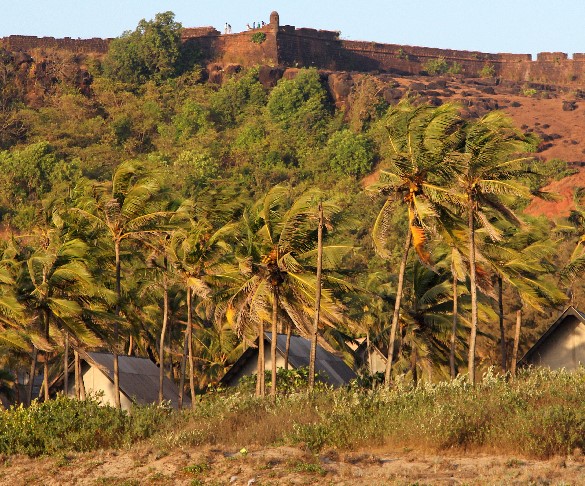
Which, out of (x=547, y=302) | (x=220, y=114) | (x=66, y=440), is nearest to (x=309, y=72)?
(x=220, y=114)

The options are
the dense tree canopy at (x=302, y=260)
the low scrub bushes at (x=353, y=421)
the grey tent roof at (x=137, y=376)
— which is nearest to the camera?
the low scrub bushes at (x=353, y=421)

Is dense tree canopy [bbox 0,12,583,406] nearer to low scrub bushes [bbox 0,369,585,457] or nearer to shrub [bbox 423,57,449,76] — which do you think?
low scrub bushes [bbox 0,369,585,457]

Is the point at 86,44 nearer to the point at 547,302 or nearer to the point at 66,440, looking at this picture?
the point at 547,302

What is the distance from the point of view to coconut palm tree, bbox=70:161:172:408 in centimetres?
3697

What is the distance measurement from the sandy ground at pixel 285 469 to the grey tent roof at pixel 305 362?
1875 centimetres

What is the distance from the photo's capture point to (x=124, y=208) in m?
36.9

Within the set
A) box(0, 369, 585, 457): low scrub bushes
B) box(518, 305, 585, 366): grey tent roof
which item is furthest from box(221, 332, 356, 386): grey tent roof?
box(0, 369, 585, 457): low scrub bushes

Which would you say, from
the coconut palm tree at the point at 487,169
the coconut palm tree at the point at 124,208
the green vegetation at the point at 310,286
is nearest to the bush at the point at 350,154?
the green vegetation at the point at 310,286

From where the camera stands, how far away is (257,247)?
34844mm

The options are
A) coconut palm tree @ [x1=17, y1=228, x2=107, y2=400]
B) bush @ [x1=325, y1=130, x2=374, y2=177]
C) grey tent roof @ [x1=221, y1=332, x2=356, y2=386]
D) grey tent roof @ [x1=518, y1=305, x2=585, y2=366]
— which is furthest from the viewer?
bush @ [x1=325, y1=130, x2=374, y2=177]

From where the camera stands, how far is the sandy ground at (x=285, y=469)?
65.9 feet

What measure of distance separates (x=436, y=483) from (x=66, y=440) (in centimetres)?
761

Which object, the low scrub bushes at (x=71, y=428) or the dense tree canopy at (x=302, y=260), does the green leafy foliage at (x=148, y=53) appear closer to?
the dense tree canopy at (x=302, y=260)

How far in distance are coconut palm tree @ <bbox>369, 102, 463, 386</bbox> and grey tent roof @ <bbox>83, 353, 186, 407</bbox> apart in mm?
12514
